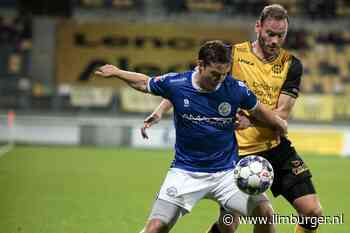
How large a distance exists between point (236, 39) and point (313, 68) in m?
3.15

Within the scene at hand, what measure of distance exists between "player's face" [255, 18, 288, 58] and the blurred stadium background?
18.8 ft

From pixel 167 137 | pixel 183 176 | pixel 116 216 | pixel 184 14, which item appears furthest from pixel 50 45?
pixel 183 176

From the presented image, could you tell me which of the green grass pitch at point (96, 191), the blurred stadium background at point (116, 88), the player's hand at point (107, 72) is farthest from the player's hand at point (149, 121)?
the blurred stadium background at point (116, 88)

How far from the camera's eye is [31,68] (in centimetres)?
2912

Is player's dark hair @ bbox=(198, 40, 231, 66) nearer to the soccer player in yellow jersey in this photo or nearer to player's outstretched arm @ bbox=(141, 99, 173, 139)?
player's outstretched arm @ bbox=(141, 99, 173, 139)

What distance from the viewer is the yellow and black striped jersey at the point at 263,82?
6742 mm

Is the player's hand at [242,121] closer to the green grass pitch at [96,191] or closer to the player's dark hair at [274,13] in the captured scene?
the player's dark hair at [274,13]

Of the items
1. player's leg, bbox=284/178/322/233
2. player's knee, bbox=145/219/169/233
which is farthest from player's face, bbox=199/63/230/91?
player's leg, bbox=284/178/322/233

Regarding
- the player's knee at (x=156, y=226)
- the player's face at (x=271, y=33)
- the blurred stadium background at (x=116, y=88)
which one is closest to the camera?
the player's knee at (x=156, y=226)

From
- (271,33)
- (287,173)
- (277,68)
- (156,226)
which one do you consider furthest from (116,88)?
(156,226)

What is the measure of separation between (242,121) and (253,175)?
0.61 metres

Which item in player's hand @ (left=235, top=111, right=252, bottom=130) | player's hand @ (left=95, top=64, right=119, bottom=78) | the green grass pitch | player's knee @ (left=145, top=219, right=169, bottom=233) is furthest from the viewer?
the green grass pitch

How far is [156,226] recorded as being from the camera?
19.0 ft

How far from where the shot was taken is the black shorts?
6660 millimetres
